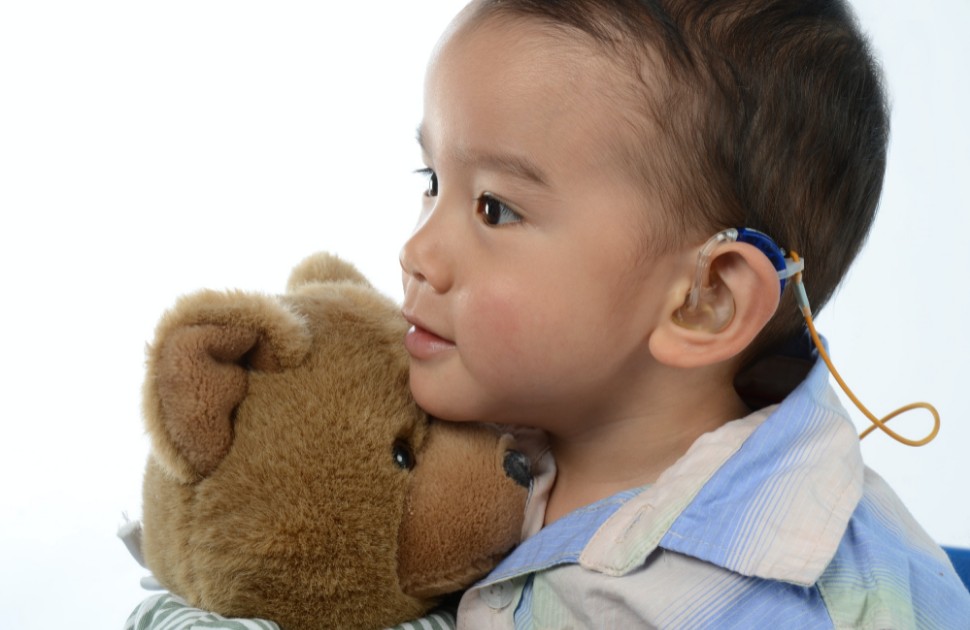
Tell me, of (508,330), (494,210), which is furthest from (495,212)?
(508,330)

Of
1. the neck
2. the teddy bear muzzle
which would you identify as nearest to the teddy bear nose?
the teddy bear muzzle

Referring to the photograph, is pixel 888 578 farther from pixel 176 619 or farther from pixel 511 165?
pixel 176 619

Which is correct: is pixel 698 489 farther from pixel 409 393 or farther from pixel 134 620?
pixel 134 620

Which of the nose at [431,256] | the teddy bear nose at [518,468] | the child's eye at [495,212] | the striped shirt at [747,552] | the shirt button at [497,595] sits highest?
the child's eye at [495,212]

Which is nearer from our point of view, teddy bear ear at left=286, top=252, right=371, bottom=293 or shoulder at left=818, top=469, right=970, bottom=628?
shoulder at left=818, top=469, right=970, bottom=628

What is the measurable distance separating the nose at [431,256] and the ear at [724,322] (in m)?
0.20

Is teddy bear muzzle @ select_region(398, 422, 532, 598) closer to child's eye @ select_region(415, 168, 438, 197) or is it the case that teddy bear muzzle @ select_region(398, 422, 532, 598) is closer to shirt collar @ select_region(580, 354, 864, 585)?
shirt collar @ select_region(580, 354, 864, 585)

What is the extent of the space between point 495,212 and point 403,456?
0.23 meters

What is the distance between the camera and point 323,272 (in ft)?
3.22

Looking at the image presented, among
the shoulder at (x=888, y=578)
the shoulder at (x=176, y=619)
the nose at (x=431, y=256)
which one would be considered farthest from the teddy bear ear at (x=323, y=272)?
the shoulder at (x=888, y=578)

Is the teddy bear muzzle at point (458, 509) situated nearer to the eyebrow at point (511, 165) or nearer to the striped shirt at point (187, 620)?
the striped shirt at point (187, 620)

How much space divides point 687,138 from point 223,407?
44 centimetres

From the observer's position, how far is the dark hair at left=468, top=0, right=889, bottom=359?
866 millimetres

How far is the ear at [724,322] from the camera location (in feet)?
3.03
